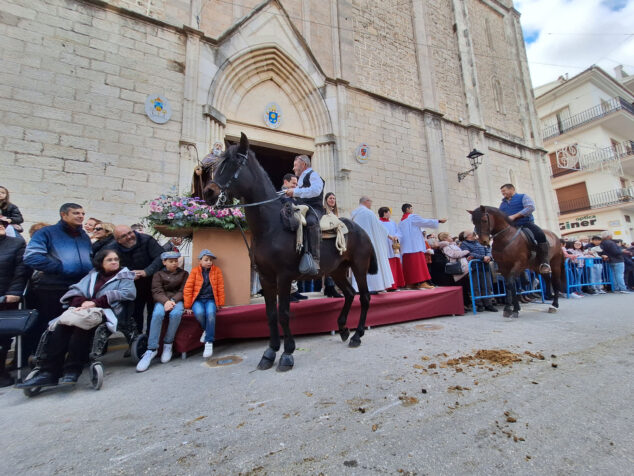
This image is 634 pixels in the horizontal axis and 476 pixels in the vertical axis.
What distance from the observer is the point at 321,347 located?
137 inches

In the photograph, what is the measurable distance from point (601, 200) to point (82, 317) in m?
28.0

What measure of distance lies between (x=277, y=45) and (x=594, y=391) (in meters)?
9.89

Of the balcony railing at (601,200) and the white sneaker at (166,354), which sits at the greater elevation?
the balcony railing at (601,200)

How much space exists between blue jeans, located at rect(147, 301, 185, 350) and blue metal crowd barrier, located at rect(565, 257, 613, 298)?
30.0 feet

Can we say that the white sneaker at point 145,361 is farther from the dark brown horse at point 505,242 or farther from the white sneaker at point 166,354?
the dark brown horse at point 505,242

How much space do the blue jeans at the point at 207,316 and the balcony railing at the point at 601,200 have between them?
1026 inches

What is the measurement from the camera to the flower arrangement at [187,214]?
147 inches

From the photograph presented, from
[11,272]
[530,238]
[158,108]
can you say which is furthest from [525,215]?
[158,108]

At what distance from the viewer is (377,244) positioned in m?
5.38

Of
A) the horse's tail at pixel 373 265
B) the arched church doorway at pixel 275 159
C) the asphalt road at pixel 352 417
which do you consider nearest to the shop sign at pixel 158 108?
the arched church doorway at pixel 275 159

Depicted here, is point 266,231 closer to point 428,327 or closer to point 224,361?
point 224,361

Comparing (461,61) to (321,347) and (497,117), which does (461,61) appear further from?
(321,347)

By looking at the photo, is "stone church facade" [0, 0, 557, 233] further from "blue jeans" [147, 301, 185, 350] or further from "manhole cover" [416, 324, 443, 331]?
"manhole cover" [416, 324, 443, 331]

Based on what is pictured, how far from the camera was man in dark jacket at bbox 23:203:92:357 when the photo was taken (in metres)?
3.07
